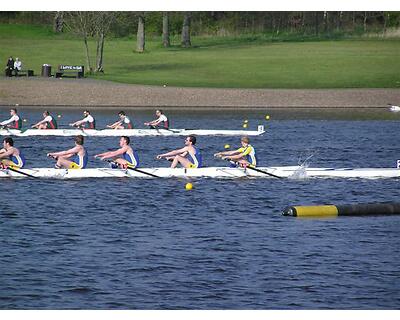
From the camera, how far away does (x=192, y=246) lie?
91.3 feet

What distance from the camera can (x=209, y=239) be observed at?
28734mm

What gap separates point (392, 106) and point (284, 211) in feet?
126

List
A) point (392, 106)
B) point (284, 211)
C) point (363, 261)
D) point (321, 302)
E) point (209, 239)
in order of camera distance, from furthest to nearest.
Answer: point (392, 106), point (284, 211), point (209, 239), point (363, 261), point (321, 302)

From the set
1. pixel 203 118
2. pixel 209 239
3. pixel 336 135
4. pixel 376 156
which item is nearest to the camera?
pixel 209 239

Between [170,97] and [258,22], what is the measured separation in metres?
43.6

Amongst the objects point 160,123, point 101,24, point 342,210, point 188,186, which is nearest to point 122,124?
point 160,123

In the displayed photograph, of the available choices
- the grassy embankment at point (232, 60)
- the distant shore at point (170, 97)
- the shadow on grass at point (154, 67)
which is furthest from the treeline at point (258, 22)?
the distant shore at point (170, 97)

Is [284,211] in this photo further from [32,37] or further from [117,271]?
[32,37]

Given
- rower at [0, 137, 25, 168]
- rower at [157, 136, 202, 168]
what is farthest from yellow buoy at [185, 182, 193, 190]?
rower at [0, 137, 25, 168]

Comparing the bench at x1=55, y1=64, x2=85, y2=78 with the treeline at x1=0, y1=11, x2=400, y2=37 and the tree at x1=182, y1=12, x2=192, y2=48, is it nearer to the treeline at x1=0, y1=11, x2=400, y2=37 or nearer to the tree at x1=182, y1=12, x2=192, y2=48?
the tree at x1=182, y1=12, x2=192, y2=48

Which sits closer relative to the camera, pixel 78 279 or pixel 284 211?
pixel 78 279

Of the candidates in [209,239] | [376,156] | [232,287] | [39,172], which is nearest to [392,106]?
[376,156]
